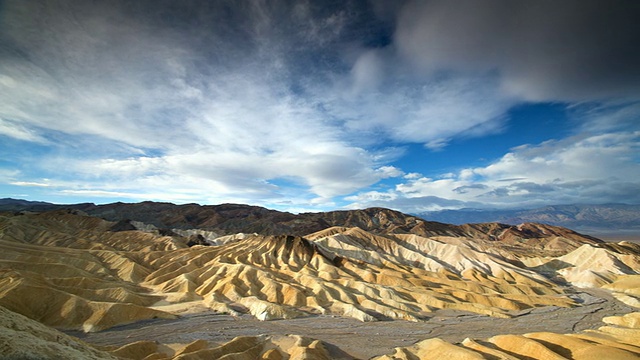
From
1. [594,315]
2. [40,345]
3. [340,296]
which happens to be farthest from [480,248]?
[40,345]

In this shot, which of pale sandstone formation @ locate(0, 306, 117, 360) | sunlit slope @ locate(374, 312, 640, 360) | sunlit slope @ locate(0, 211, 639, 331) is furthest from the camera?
sunlit slope @ locate(0, 211, 639, 331)

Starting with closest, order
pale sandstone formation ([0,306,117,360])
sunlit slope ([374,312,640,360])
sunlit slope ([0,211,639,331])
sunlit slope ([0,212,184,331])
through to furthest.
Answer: pale sandstone formation ([0,306,117,360]) < sunlit slope ([374,312,640,360]) < sunlit slope ([0,212,184,331]) < sunlit slope ([0,211,639,331])

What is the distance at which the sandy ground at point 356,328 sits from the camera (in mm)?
55438

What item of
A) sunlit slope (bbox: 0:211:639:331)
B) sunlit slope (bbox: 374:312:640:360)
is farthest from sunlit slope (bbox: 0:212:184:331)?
sunlit slope (bbox: 374:312:640:360)

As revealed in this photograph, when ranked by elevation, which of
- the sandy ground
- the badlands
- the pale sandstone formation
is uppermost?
the pale sandstone formation

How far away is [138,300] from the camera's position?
7388 centimetres

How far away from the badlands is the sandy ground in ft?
1.26

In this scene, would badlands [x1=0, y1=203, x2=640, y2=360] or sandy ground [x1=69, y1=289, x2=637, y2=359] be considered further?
sandy ground [x1=69, y1=289, x2=637, y2=359]

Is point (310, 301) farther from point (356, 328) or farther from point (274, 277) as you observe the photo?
point (274, 277)

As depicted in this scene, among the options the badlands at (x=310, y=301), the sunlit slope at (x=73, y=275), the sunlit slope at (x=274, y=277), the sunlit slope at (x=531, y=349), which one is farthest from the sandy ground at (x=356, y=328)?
the sunlit slope at (x=531, y=349)

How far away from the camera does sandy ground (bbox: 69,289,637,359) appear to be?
182 feet

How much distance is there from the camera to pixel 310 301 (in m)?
82.4

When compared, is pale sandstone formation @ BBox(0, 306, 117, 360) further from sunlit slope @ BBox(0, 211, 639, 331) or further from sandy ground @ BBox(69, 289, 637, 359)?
sunlit slope @ BBox(0, 211, 639, 331)

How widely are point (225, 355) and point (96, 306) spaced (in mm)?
39492
